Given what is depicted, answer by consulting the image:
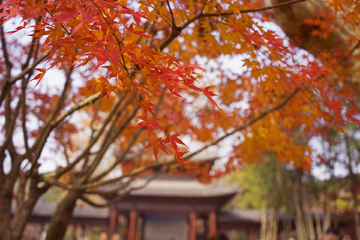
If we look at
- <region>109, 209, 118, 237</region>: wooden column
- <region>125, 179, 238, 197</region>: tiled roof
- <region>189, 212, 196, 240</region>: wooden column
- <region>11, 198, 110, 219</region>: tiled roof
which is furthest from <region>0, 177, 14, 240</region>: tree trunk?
<region>11, 198, 110, 219</region>: tiled roof

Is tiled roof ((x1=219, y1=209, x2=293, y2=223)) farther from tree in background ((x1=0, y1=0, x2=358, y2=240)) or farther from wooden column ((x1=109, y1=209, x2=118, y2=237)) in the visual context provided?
tree in background ((x1=0, y1=0, x2=358, y2=240))

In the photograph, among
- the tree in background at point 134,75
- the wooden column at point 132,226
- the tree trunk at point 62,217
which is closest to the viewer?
the tree in background at point 134,75

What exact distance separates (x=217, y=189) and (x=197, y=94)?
8451 millimetres

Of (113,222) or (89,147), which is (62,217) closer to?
(89,147)

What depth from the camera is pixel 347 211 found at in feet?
45.8

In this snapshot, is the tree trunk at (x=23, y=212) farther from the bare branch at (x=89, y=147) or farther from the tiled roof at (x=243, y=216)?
the tiled roof at (x=243, y=216)

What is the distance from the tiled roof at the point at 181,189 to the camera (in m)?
12.9

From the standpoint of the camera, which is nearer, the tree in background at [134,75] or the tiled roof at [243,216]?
the tree in background at [134,75]

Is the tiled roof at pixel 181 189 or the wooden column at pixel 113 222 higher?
the tiled roof at pixel 181 189

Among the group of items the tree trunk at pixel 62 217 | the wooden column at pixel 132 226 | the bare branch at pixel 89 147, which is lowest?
the wooden column at pixel 132 226

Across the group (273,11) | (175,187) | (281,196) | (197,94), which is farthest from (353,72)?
(281,196)

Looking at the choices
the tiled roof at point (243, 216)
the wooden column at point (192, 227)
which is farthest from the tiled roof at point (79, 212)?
the tiled roof at point (243, 216)

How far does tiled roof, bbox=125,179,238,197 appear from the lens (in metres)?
12.9

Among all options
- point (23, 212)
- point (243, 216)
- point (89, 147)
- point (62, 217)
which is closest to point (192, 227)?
point (243, 216)
